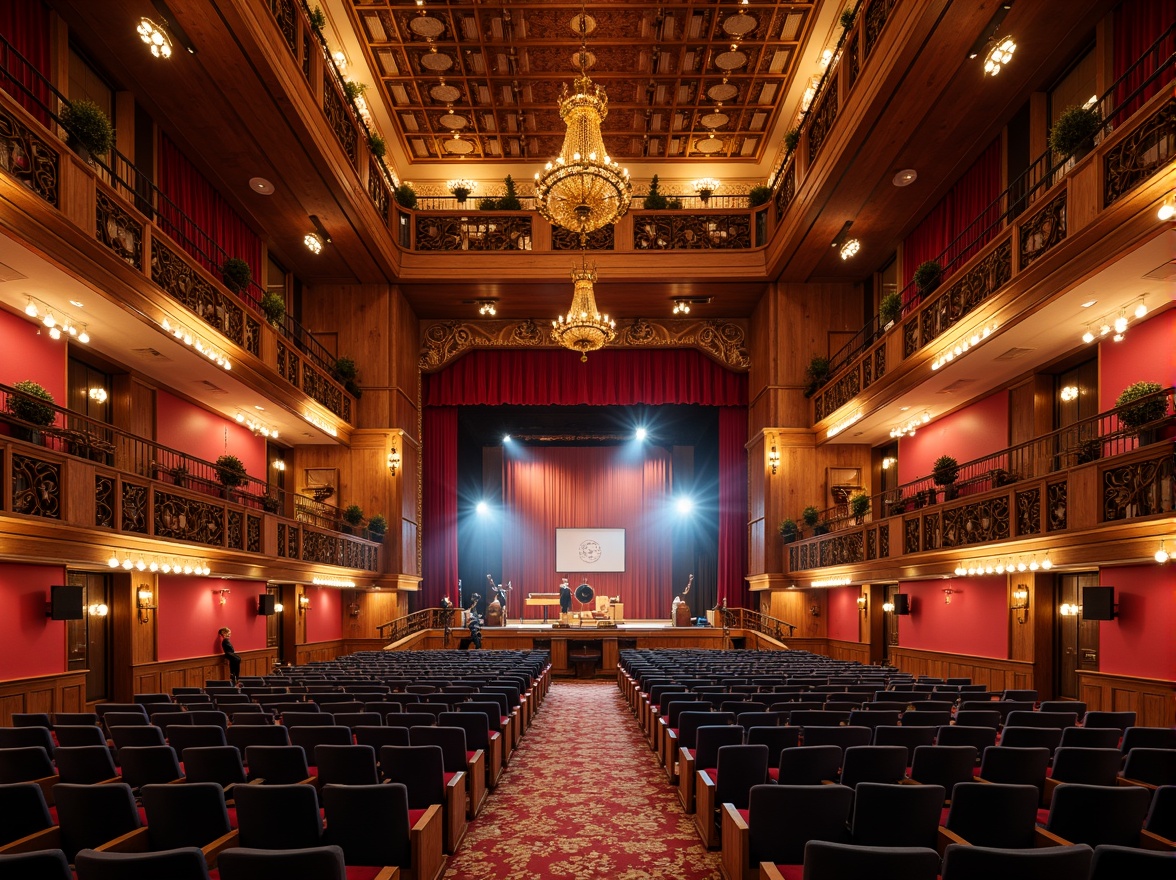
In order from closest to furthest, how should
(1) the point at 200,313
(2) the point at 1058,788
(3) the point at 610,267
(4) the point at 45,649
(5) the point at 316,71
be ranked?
(2) the point at 1058,788 < (4) the point at 45,649 < (1) the point at 200,313 < (5) the point at 316,71 < (3) the point at 610,267

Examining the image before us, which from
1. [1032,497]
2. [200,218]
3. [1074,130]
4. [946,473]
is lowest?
[1032,497]

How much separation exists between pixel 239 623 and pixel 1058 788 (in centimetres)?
1385

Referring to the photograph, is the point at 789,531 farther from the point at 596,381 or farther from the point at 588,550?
the point at 588,550

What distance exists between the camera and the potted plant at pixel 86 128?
9336 millimetres

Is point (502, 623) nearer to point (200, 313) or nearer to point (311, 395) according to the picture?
point (311, 395)

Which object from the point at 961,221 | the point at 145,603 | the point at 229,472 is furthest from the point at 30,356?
the point at 961,221

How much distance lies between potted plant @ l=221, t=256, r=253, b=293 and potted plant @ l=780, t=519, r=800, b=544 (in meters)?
11.7

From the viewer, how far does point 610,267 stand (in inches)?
733

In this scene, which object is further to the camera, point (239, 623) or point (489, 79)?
point (489, 79)

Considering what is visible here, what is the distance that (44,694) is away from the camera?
9.91 meters

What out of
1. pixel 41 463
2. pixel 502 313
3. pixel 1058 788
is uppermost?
pixel 502 313

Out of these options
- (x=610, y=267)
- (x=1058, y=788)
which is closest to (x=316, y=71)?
(x=610, y=267)

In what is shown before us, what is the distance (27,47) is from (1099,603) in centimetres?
1382

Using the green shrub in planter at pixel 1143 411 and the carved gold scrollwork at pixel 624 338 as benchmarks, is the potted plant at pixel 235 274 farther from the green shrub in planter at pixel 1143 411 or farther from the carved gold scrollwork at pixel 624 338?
the green shrub in planter at pixel 1143 411
